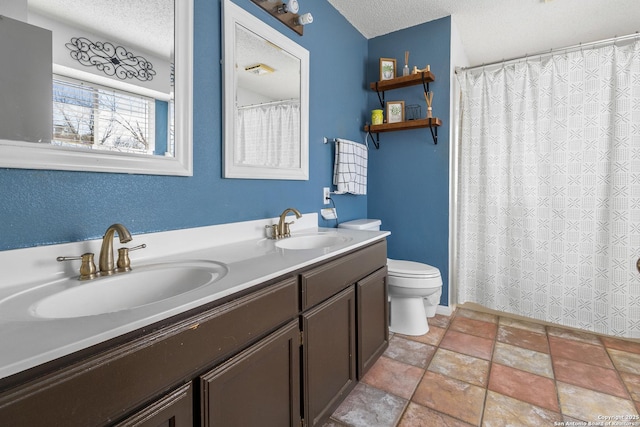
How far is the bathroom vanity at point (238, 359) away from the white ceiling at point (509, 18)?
1.84 meters

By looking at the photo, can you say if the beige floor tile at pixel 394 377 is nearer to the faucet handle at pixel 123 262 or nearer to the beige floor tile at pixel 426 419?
the beige floor tile at pixel 426 419

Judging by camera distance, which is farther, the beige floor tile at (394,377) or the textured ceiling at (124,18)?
the beige floor tile at (394,377)

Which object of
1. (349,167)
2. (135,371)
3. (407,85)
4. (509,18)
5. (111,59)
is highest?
(509,18)

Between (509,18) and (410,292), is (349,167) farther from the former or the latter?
(509,18)

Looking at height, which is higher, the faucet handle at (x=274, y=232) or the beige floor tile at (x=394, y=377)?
the faucet handle at (x=274, y=232)

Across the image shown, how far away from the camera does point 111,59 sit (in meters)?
1.06

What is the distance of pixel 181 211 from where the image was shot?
50.4 inches

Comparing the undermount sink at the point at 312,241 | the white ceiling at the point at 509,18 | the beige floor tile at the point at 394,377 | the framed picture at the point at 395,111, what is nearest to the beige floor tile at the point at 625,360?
the beige floor tile at the point at 394,377

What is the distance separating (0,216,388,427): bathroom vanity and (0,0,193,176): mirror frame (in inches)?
10.8

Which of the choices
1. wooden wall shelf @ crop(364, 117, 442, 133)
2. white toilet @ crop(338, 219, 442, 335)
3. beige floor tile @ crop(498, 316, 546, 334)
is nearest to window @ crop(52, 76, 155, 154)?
white toilet @ crop(338, 219, 442, 335)

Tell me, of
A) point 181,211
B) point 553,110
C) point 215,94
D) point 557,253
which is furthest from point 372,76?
point 181,211

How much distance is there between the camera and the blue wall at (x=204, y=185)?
3.00 feet

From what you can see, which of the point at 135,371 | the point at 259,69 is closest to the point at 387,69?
the point at 259,69

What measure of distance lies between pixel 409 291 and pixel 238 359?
1492 mm
